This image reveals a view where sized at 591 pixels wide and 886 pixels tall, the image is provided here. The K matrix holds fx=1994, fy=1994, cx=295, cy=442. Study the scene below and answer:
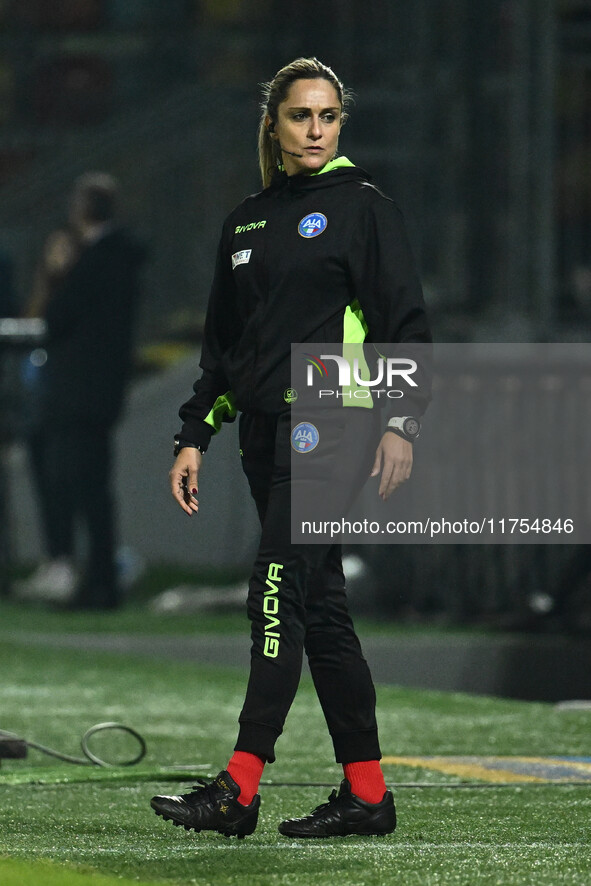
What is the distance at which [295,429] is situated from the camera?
384 cm

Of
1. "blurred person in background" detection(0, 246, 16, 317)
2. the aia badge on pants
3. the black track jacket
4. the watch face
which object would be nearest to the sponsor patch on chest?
the black track jacket

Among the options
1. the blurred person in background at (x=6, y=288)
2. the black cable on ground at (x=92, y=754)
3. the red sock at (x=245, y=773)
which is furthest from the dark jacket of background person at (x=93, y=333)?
the red sock at (x=245, y=773)

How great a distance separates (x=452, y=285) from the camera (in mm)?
12742

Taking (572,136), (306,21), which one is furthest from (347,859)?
(306,21)

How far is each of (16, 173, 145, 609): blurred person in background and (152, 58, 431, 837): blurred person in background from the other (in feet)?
21.8

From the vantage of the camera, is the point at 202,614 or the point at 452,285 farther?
the point at 452,285

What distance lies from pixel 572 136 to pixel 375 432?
8.65 meters

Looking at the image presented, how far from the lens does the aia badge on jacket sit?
3.87 meters

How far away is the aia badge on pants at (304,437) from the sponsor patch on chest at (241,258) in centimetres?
35

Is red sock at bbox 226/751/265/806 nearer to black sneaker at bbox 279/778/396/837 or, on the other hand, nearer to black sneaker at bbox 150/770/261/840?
black sneaker at bbox 150/770/261/840

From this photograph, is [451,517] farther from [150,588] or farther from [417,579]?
[150,588]

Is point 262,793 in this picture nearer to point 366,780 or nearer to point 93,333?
point 366,780

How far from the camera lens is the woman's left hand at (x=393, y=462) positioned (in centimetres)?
379

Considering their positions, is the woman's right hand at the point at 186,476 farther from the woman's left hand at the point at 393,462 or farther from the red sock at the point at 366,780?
the red sock at the point at 366,780
